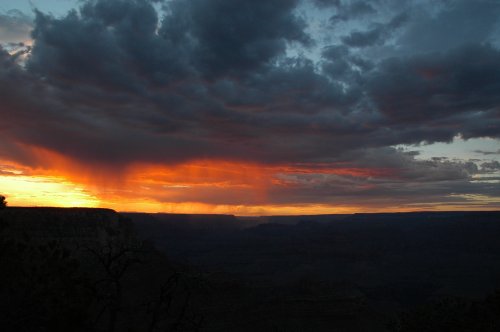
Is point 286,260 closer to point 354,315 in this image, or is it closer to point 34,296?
point 354,315

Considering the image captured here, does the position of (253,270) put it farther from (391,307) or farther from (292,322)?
(292,322)

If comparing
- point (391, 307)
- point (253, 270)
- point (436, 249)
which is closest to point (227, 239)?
point (253, 270)

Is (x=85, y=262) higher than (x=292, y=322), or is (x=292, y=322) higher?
(x=85, y=262)

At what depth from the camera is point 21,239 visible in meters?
41.3

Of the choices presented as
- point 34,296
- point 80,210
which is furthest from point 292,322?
point 34,296

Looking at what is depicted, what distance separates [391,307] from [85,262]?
1845 inches

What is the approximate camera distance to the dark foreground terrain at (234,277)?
17641 millimetres

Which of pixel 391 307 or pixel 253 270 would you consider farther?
pixel 253 270

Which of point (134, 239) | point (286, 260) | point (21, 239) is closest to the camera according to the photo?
point (21, 239)

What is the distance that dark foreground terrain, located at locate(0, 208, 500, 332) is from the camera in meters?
17.6

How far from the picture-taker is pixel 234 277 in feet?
221

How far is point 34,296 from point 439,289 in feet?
274

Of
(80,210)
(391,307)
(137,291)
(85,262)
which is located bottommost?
(391,307)

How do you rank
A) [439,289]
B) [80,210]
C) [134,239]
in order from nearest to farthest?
1. [80,210]
2. [134,239]
3. [439,289]
